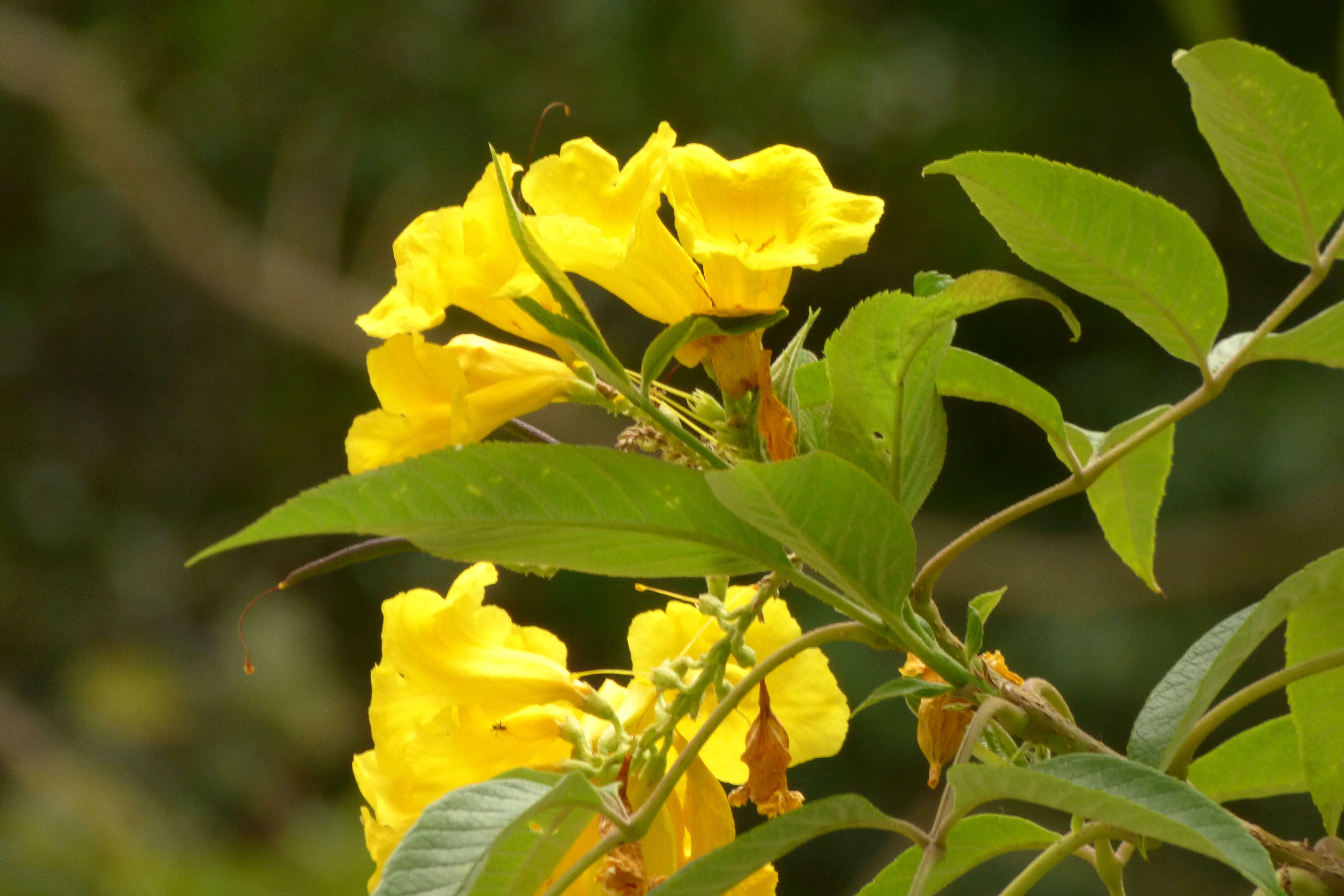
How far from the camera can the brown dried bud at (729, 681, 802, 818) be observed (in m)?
0.46

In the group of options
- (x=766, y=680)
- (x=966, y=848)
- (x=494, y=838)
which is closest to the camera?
(x=494, y=838)

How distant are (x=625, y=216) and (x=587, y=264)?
3 centimetres

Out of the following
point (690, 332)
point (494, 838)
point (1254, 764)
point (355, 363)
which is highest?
point (690, 332)

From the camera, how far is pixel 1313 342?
0.39m

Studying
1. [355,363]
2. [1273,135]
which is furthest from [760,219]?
[355,363]

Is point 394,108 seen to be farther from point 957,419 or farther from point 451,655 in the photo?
point 451,655

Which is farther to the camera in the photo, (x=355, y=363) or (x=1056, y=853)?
(x=355, y=363)

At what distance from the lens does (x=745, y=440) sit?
43 centimetres

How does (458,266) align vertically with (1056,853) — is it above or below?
above

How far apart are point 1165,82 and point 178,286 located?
10.1 feet

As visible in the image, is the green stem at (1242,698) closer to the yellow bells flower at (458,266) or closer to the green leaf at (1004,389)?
the green leaf at (1004,389)

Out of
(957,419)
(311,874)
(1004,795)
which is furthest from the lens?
(957,419)

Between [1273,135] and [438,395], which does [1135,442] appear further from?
[438,395]

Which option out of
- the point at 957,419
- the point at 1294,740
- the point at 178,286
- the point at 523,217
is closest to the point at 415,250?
the point at 523,217
